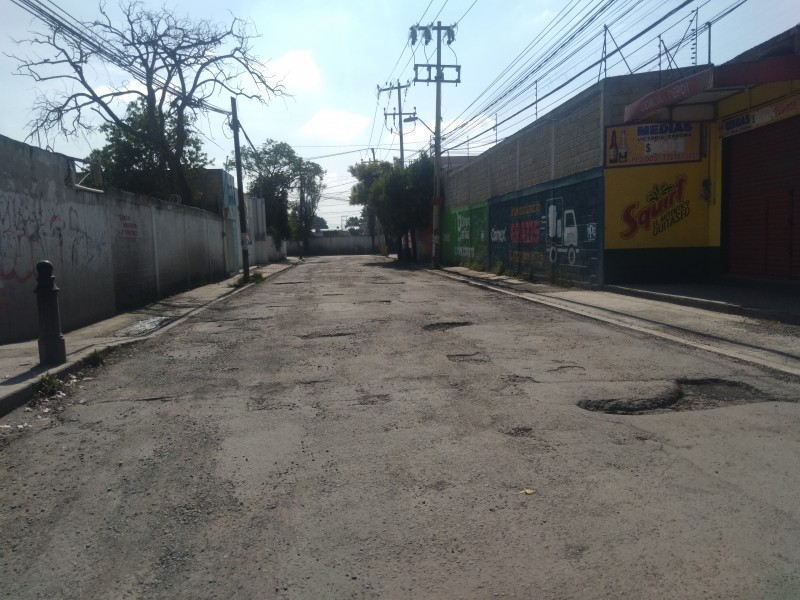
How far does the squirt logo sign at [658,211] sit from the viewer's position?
55.5 ft

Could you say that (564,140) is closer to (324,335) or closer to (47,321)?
(324,335)

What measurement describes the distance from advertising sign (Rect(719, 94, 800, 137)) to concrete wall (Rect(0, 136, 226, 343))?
13750mm

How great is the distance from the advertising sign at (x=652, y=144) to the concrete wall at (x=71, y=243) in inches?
477

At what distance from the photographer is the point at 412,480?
178 inches

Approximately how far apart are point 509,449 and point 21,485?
3524 millimetres

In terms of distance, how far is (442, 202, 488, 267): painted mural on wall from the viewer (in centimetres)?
3059

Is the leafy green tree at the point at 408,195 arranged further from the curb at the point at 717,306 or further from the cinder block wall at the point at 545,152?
the curb at the point at 717,306

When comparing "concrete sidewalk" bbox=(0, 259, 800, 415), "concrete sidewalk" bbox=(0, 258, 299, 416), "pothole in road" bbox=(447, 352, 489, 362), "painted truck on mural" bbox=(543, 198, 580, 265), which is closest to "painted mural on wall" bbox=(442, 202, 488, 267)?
"painted truck on mural" bbox=(543, 198, 580, 265)

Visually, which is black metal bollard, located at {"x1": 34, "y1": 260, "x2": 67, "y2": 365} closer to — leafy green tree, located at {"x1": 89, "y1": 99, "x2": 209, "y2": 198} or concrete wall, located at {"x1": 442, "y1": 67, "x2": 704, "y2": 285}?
concrete wall, located at {"x1": 442, "y1": 67, "x2": 704, "y2": 285}

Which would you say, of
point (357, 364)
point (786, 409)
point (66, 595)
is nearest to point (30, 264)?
point (357, 364)

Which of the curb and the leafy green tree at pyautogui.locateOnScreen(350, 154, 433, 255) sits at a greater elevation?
the leafy green tree at pyautogui.locateOnScreen(350, 154, 433, 255)

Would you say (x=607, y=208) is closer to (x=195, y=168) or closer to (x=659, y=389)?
(x=659, y=389)

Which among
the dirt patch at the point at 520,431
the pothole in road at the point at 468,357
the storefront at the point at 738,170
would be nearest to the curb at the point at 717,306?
the storefront at the point at 738,170

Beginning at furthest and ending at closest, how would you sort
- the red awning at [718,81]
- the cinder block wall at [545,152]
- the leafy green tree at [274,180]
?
the leafy green tree at [274,180]
the cinder block wall at [545,152]
the red awning at [718,81]
